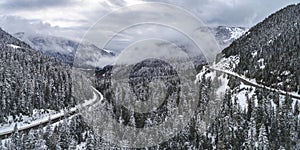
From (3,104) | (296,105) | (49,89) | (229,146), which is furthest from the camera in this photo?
(49,89)

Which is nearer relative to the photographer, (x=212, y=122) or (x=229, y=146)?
(x=229, y=146)

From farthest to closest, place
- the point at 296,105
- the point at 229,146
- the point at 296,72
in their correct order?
the point at 296,72
the point at 296,105
the point at 229,146

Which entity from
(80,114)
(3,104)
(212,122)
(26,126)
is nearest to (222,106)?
(212,122)

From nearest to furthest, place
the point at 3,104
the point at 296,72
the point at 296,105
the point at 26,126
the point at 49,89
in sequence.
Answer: the point at 296,105, the point at 26,126, the point at 3,104, the point at 296,72, the point at 49,89

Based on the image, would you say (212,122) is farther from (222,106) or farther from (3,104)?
(3,104)

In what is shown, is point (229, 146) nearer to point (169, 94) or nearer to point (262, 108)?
point (262, 108)

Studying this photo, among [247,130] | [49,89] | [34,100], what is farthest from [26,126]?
[247,130]

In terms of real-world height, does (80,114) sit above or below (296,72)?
below

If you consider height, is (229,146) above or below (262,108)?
below

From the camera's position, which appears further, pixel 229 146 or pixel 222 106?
pixel 222 106
